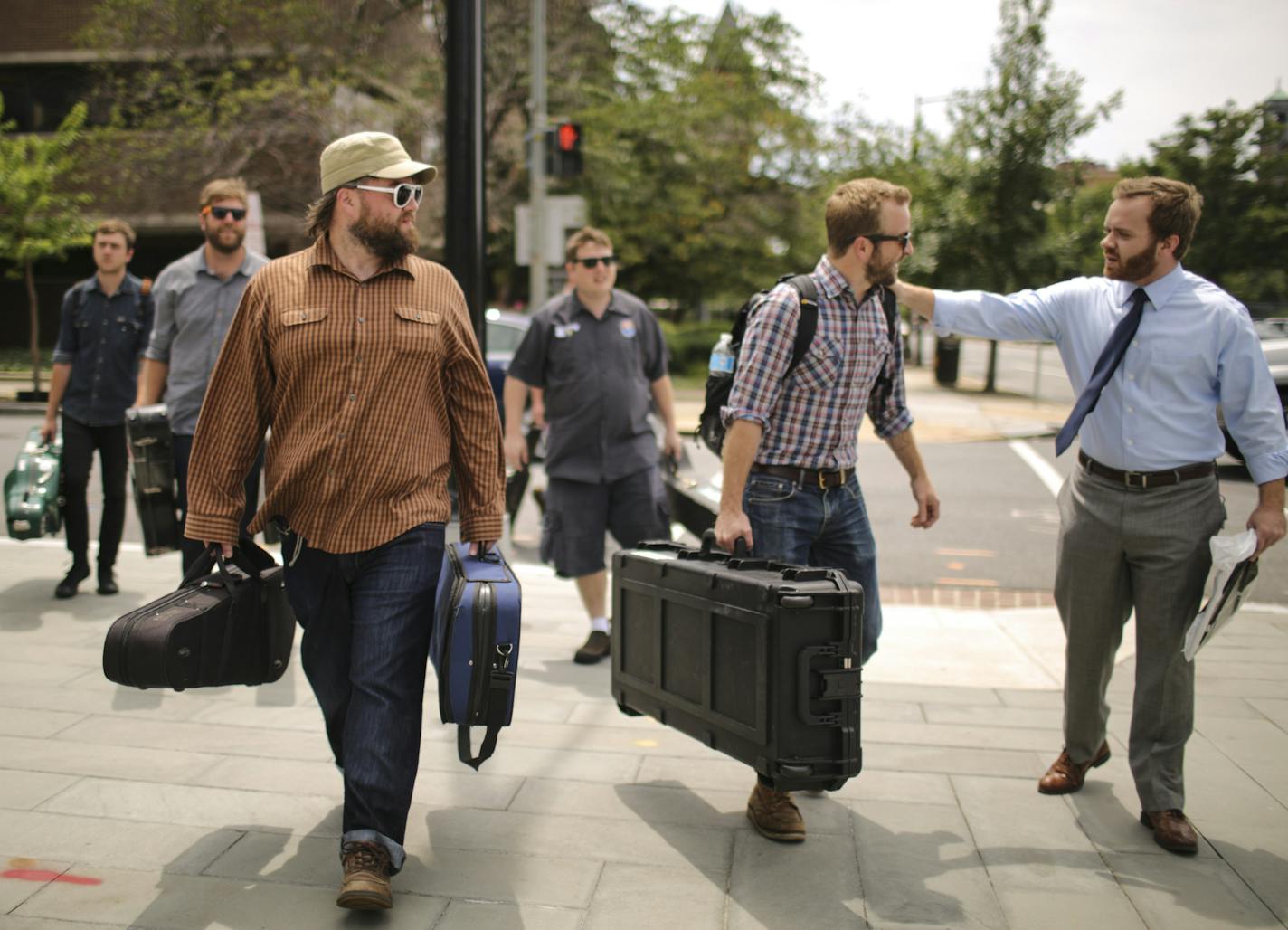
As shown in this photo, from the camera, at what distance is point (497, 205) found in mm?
27797

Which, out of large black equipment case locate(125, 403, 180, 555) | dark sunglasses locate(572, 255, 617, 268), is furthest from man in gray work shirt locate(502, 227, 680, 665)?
large black equipment case locate(125, 403, 180, 555)

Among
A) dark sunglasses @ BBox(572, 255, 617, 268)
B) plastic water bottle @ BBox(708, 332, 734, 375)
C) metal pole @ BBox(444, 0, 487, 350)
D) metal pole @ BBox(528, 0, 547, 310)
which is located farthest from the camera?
metal pole @ BBox(528, 0, 547, 310)

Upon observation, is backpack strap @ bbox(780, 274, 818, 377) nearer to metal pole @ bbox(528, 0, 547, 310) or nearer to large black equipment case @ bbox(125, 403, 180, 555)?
large black equipment case @ bbox(125, 403, 180, 555)

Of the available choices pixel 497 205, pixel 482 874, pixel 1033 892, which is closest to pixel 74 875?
pixel 482 874

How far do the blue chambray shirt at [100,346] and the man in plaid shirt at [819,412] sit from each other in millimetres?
4043

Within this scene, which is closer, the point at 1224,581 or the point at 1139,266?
the point at 1224,581

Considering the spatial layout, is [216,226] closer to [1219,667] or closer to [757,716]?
[757,716]

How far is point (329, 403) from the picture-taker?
3.25 m

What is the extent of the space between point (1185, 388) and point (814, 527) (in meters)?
1.21

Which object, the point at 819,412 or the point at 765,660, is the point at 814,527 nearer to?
the point at 819,412

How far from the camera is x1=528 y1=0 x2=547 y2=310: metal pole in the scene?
15.1 metres

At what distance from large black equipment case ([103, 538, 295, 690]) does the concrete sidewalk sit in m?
0.57

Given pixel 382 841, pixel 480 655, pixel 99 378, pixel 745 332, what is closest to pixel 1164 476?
pixel 745 332

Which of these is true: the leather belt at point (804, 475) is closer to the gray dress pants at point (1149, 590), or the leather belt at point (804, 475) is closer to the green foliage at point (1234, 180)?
the gray dress pants at point (1149, 590)
